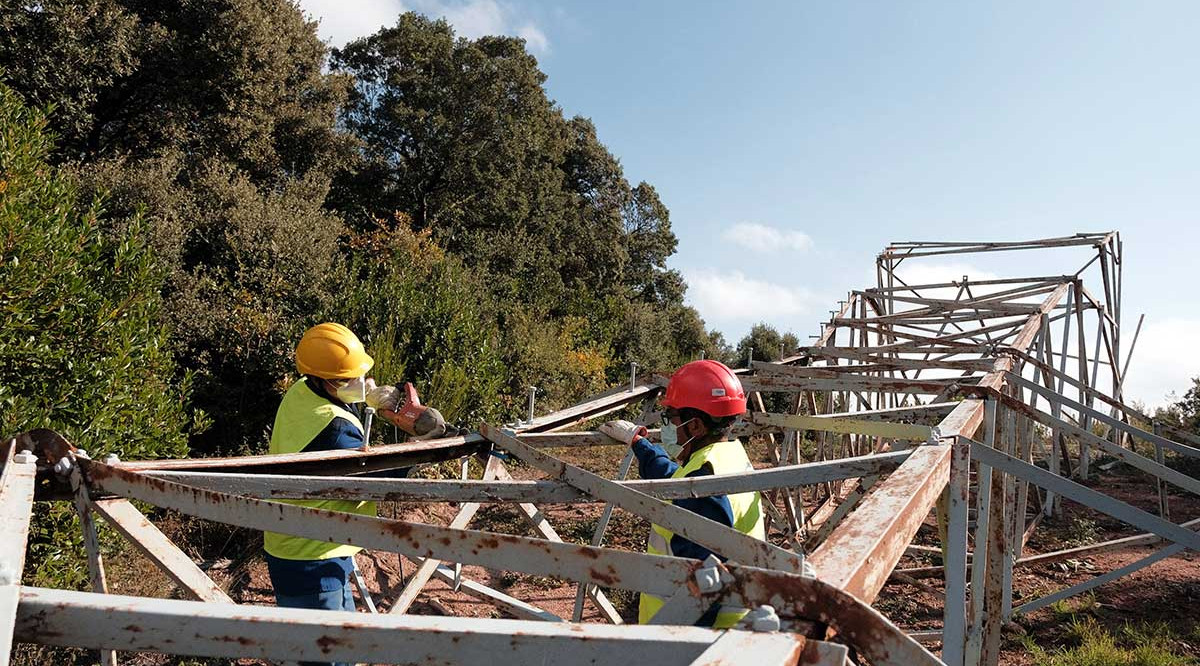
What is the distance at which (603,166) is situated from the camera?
2805 centimetres

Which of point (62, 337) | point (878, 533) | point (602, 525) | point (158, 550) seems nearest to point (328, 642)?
point (878, 533)

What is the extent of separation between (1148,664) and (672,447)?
194 inches

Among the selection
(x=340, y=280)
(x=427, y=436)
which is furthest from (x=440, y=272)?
(x=427, y=436)

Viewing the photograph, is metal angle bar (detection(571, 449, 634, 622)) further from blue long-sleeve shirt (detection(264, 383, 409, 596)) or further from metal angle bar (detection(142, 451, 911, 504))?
blue long-sleeve shirt (detection(264, 383, 409, 596))

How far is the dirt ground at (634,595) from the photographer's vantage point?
21.4ft

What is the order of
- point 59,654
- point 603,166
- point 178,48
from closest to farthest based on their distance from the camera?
point 59,654, point 178,48, point 603,166

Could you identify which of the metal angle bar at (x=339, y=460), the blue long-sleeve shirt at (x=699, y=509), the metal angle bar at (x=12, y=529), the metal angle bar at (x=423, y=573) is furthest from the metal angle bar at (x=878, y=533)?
the metal angle bar at (x=423, y=573)

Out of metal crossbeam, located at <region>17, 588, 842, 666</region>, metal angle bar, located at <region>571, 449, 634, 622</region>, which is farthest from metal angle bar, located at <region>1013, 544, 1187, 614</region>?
Result: metal crossbeam, located at <region>17, 588, 842, 666</region>

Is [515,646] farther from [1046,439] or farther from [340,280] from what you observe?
[1046,439]

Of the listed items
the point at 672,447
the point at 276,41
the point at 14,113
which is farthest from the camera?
the point at 276,41

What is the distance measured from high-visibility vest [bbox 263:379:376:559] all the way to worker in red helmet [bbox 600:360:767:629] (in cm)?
141

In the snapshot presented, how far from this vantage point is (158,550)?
99.6 inches

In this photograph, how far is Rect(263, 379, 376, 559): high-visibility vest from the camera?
3352mm

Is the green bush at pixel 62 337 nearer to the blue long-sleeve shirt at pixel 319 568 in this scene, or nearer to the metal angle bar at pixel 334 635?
the blue long-sleeve shirt at pixel 319 568
